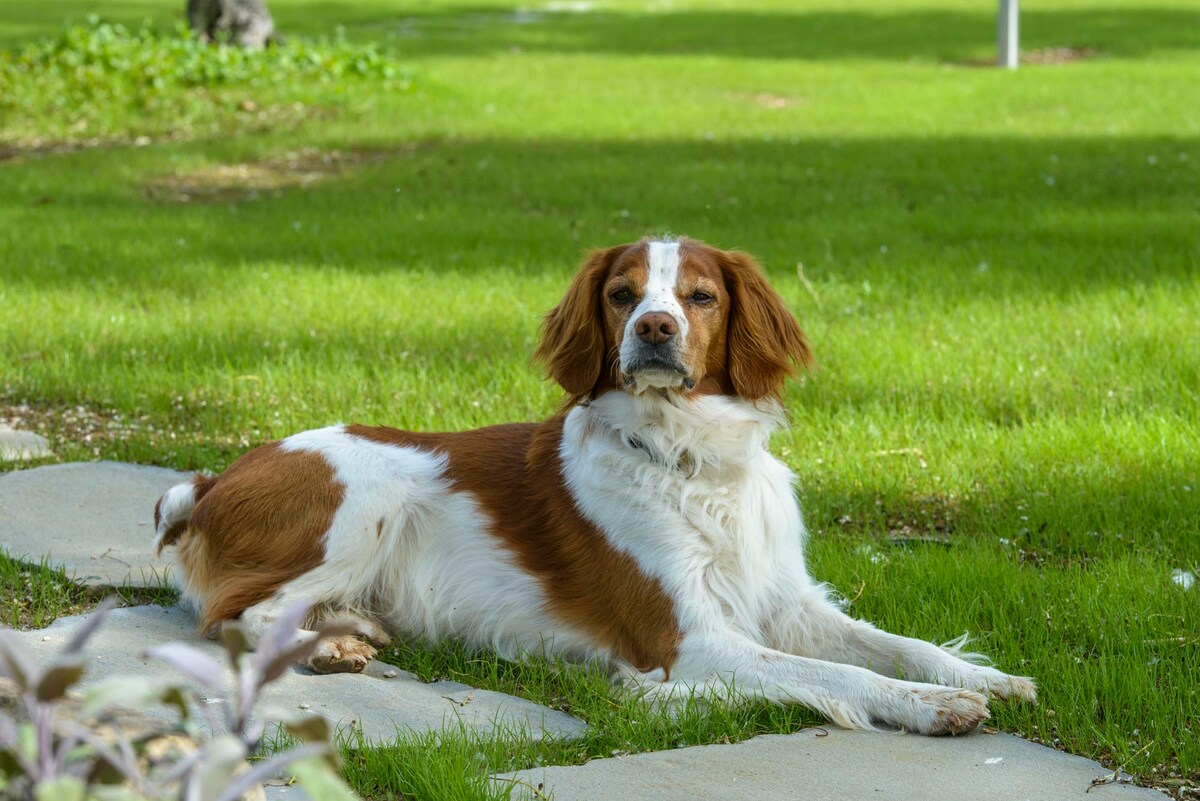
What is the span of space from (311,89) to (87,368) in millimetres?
9428

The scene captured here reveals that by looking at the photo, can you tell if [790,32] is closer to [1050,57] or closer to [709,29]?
[709,29]

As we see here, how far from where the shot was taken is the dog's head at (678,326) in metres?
3.98

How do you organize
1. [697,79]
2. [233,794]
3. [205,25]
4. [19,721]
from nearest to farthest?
[233,794] → [19,721] → [205,25] → [697,79]

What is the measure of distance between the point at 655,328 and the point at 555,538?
76cm

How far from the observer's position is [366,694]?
3795mm

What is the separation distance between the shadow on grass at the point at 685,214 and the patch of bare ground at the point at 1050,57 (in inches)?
320

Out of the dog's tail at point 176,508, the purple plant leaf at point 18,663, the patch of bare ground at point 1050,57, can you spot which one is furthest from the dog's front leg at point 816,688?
the patch of bare ground at point 1050,57

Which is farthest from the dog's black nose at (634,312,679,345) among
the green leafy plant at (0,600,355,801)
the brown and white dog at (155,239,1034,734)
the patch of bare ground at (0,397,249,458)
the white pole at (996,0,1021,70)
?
the white pole at (996,0,1021,70)

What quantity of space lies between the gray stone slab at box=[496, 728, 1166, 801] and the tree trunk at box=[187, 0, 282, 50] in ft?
49.8

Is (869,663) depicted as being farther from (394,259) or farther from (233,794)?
(394,259)

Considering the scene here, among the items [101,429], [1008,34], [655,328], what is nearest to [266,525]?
[655,328]

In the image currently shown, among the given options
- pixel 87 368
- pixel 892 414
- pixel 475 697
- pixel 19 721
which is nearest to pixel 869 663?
pixel 475 697

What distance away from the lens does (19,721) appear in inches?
75.8

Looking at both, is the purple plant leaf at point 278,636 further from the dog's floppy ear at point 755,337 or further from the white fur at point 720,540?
the dog's floppy ear at point 755,337
